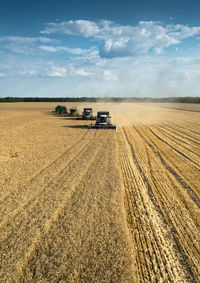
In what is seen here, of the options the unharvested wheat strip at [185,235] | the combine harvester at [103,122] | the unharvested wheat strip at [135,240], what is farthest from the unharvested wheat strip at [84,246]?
the combine harvester at [103,122]

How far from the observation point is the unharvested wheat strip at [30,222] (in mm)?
4715

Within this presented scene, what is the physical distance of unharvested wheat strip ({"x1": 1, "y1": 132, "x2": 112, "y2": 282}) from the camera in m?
4.71

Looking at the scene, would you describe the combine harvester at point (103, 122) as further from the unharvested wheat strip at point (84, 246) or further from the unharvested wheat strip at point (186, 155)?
the unharvested wheat strip at point (84, 246)

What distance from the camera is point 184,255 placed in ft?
15.3

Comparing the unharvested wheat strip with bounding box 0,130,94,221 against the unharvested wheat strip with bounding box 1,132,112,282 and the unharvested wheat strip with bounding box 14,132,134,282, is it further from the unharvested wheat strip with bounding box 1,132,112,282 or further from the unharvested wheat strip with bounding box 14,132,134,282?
the unharvested wheat strip with bounding box 14,132,134,282

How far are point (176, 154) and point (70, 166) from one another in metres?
6.84

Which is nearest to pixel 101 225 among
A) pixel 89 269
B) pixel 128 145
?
pixel 89 269

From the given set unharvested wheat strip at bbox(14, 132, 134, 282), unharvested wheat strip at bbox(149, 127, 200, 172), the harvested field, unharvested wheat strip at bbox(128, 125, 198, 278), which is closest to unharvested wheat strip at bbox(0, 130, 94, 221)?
the harvested field

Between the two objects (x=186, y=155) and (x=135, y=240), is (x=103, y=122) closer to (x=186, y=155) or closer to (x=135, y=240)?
(x=186, y=155)

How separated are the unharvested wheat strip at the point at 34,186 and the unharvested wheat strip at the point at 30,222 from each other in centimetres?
34

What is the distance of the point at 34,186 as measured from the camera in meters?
8.03

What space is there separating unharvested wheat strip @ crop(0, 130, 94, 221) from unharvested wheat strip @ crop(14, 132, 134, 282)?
58.6 inches

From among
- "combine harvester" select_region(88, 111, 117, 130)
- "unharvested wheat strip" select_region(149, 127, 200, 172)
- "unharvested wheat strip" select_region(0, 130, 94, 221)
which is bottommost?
"unharvested wheat strip" select_region(0, 130, 94, 221)

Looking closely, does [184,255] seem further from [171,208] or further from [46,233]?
[46,233]
